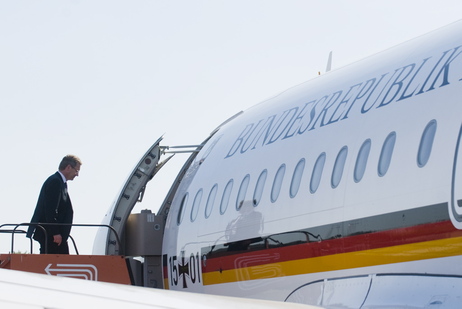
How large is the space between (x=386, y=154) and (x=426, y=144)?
1.72 feet

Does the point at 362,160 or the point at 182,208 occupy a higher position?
the point at 182,208

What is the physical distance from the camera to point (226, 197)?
9797mm

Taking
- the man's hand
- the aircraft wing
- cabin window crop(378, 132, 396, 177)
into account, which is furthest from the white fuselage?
the aircraft wing

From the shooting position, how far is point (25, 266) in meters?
9.80

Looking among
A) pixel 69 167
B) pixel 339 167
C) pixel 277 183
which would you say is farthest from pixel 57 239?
pixel 339 167

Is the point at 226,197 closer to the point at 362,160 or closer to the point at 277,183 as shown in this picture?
the point at 277,183

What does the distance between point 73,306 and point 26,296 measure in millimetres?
191

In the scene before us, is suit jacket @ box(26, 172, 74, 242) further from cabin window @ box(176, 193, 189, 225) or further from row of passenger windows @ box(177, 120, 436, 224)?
row of passenger windows @ box(177, 120, 436, 224)

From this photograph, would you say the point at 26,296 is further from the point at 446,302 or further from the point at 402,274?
the point at 402,274

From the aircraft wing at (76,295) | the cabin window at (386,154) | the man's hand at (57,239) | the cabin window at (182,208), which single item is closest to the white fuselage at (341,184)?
the cabin window at (386,154)

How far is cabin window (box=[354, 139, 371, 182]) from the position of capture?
7.01m

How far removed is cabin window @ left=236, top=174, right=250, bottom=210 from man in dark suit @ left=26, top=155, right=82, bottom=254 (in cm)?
252

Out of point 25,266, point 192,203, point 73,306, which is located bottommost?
point 73,306

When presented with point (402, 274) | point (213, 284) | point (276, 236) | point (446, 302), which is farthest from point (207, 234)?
point (446, 302)
